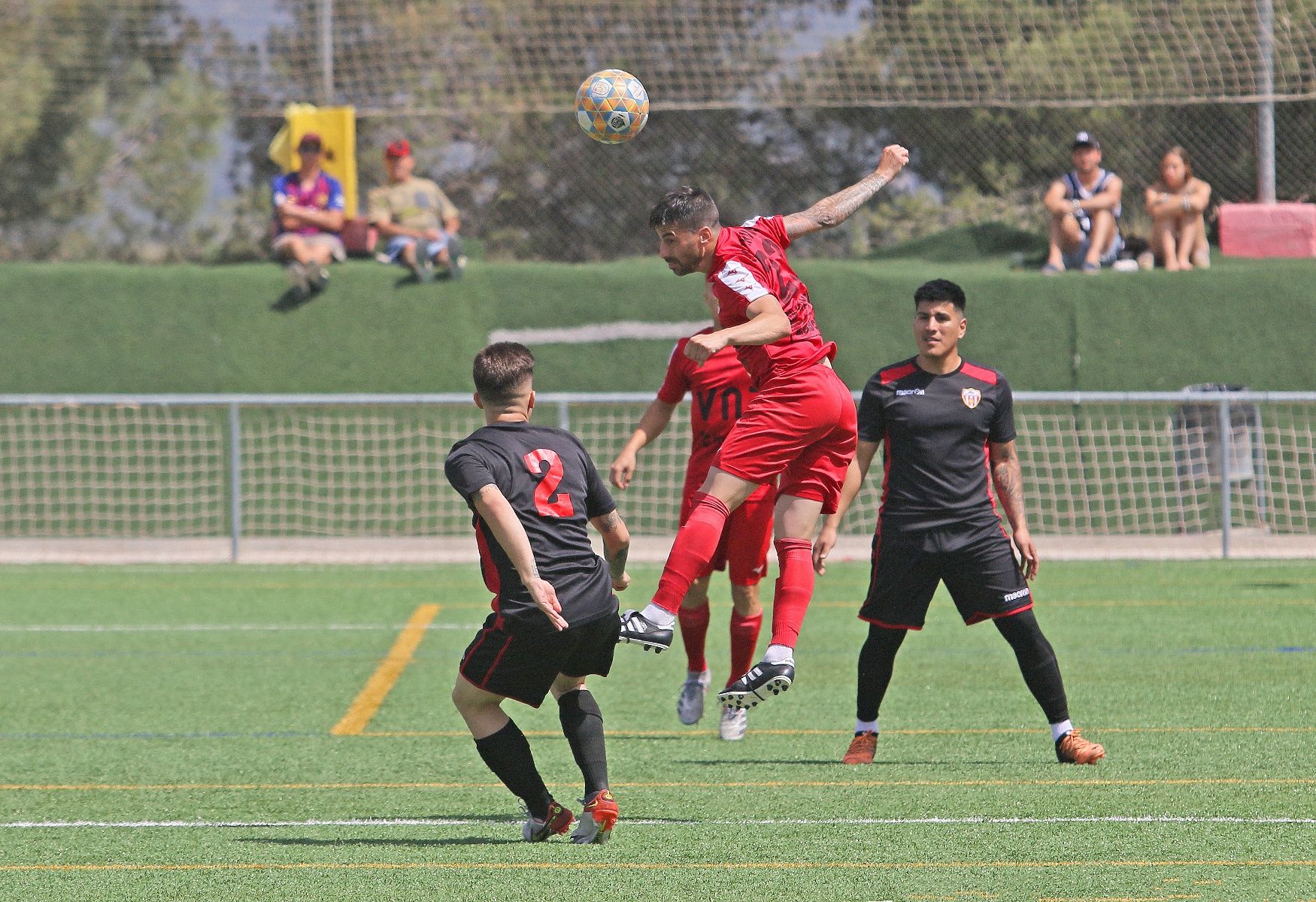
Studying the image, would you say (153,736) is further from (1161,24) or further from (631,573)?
(1161,24)

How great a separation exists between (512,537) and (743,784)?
6.43 feet

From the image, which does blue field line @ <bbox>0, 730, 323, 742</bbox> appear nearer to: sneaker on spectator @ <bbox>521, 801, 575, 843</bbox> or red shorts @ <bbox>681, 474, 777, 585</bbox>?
red shorts @ <bbox>681, 474, 777, 585</bbox>

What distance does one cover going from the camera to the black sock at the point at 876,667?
22.8 ft

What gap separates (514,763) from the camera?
537 cm

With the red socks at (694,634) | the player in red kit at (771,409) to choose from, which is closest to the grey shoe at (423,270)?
the red socks at (694,634)

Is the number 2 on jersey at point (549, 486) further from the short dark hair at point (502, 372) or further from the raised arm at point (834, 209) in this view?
the raised arm at point (834, 209)

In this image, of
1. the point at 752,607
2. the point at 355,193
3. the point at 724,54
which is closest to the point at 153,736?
the point at 752,607

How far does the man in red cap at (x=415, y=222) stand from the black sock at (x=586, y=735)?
12.4 m

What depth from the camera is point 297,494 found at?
668 inches

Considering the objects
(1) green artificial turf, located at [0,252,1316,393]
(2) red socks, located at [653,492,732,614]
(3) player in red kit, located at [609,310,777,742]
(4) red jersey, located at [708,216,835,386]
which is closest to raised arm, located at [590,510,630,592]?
(2) red socks, located at [653,492,732,614]

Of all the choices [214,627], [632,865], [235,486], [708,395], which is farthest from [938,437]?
[235,486]

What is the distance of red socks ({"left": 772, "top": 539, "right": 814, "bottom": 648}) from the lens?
6344mm

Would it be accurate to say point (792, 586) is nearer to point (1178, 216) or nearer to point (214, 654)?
point (214, 654)

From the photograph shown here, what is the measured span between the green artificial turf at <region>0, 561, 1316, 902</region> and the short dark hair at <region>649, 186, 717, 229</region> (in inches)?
85.2
